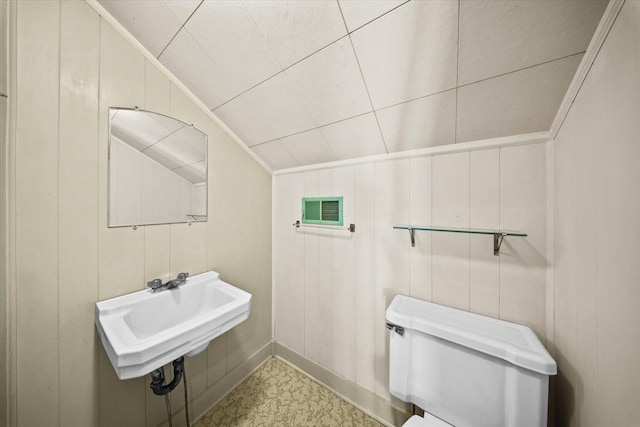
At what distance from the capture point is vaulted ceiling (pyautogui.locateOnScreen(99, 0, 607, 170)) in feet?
2.01

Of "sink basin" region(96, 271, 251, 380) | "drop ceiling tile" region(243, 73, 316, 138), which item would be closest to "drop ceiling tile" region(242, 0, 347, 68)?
"drop ceiling tile" region(243, 73, 316, 138)

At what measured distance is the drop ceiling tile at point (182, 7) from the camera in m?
0.77

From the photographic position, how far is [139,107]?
0.99 meters

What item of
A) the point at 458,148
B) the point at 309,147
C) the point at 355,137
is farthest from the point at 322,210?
the point at 458,148

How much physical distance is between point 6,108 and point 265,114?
892 mm

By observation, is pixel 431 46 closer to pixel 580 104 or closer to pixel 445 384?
pixel 580 104

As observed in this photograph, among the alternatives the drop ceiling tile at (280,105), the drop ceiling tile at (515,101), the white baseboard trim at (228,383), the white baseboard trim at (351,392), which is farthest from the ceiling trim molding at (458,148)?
the white baseboard trim at (228,383)

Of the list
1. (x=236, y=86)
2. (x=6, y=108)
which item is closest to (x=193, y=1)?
(x=236, y=86)

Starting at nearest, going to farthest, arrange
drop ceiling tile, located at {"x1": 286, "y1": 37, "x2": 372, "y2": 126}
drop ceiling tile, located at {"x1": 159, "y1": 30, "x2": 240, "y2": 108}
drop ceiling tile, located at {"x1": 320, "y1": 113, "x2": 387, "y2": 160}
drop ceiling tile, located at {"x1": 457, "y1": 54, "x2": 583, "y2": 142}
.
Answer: drop ceiling tile, located at {"x1": 457, "y1": 54, "x2": 583, "y2": 142}, drop ceiling tile, located at {"x1": 286, "y1": 37, "x2": 372, "y2": 126}, drop ceiling tile, located at {"x1": 159, "y1": 30, "x2": 240, "y2": 108}, drop ceiling tile, located at {"x1": 320, "y1": 113, "x2": 387, "y2": 160}

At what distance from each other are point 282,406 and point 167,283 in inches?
41.0

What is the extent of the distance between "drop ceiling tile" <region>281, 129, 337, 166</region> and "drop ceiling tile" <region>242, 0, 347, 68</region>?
0.42 metres

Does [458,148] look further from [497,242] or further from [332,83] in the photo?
[332,83]

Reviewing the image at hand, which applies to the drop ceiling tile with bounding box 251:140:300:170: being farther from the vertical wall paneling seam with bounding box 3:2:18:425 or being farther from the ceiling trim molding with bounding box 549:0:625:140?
the ceiling trim molding with bounding box 549:0:625:140

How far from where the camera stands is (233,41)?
33.2 inches
